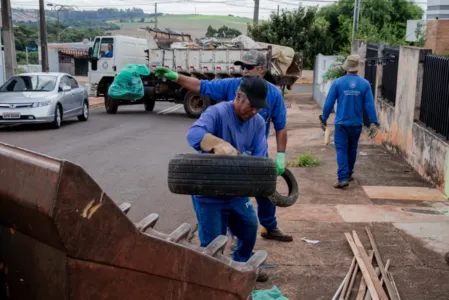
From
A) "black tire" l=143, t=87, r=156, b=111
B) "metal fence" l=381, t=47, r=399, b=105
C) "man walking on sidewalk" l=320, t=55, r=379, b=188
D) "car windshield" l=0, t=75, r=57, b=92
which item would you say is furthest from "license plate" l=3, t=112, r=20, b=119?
"man walking on sidewalk" l=320, t=55, r=379, b=188

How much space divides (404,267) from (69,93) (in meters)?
14.2

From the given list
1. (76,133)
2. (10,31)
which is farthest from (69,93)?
(10,31)

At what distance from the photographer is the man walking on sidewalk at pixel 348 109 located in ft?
30.1

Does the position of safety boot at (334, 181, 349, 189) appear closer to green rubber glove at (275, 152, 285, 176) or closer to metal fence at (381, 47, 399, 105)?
green rubber glove at (275, 152, 285, 176)

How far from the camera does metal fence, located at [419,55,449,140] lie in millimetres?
9383

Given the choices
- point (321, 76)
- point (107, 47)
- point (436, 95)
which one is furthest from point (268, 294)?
point (321, 76)

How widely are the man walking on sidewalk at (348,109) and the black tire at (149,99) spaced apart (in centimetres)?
1358

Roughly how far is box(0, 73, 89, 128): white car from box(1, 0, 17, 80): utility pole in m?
5.12

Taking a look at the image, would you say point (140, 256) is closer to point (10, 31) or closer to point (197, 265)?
point (197, 265)

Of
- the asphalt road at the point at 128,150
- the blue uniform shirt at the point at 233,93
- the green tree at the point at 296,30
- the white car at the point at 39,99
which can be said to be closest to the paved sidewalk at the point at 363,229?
the blue uniform shirt at the point at 233,93

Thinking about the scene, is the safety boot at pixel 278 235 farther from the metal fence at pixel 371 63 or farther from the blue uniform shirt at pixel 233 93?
the metal fence at pixel 371 63

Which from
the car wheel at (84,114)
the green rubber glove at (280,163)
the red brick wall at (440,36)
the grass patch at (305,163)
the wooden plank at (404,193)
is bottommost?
the car wheel at (84,114)

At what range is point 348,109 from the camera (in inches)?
→ 360

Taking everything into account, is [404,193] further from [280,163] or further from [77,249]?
[77,249]
